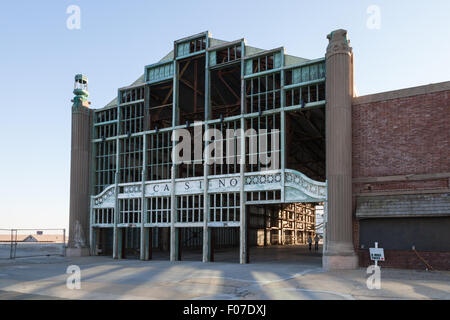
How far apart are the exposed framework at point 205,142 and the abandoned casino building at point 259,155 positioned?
83 millimetres

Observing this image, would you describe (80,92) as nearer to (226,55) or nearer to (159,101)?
(159,101)

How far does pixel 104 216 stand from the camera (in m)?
31.6

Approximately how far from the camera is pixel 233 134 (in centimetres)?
2655

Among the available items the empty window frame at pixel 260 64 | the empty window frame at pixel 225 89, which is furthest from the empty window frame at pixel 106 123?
the empty window frame at pixel 260 64

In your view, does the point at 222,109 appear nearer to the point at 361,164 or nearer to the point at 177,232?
the point at 177,232

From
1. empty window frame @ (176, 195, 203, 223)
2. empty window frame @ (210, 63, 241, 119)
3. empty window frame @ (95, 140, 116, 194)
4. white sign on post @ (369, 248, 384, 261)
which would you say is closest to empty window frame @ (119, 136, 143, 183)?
empty window frame @ (95, 140, 116, 194)

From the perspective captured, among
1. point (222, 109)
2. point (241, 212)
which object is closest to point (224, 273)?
point (241, 212)

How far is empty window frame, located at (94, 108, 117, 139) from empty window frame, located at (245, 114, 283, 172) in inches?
452

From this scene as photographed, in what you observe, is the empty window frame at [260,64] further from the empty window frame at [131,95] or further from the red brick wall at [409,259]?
the red brick wall at [409,259]

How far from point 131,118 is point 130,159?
9.91ft

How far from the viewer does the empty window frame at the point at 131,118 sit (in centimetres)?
3089

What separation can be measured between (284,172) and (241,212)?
3.54 meters

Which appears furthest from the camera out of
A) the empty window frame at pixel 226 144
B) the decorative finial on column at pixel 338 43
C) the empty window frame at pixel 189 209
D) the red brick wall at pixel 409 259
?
the empty window frame at pixel 189 209

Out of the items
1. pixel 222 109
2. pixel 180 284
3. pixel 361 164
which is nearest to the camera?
pixel 180 284
